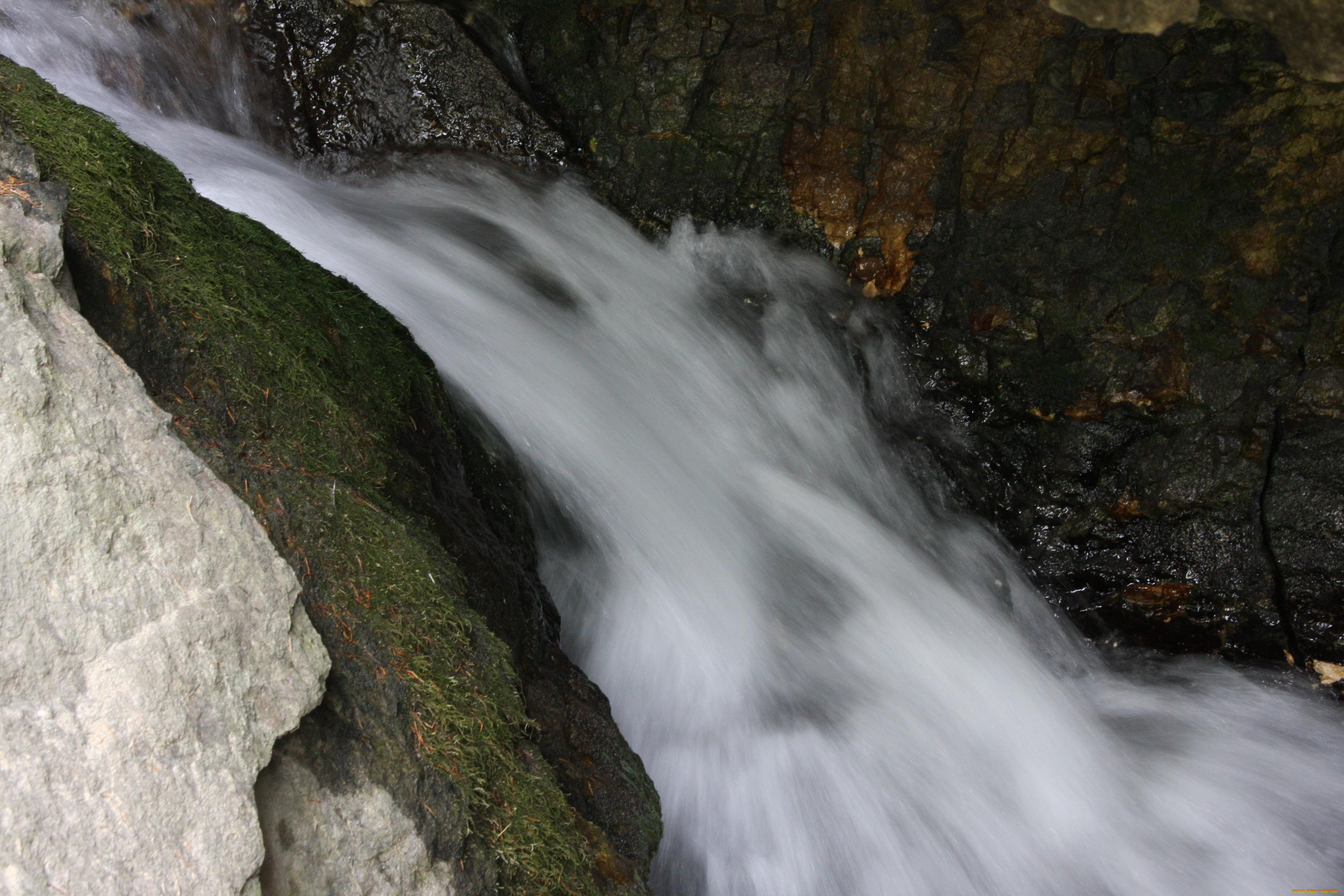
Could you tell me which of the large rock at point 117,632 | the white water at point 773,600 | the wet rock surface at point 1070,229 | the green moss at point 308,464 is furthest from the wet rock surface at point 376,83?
the large rock at point 117,632

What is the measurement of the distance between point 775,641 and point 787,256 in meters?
2.86

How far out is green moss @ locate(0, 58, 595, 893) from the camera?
81.0 inches

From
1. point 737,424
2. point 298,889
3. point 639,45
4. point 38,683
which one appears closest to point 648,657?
point 737,424

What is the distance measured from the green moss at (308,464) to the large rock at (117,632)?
0.21m

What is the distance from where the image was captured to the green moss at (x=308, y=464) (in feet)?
6.75

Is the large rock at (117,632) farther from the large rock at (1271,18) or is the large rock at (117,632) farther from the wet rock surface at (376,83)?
the wet rock surface at (376,83)

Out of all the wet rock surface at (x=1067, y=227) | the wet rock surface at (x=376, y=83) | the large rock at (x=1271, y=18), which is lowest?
the wet rock surface at (x=376, y=83)

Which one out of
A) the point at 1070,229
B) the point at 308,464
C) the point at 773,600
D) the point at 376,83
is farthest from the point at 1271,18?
the point at 376,83

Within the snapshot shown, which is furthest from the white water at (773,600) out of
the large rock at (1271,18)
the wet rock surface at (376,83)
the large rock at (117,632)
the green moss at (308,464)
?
the large rock at (1271,18)

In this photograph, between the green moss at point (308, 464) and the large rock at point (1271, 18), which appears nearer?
the green moss at point (308, 464)

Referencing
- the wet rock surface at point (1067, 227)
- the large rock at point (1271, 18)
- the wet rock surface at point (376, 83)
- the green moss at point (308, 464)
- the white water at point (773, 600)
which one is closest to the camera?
the green moss at point (308, 464)

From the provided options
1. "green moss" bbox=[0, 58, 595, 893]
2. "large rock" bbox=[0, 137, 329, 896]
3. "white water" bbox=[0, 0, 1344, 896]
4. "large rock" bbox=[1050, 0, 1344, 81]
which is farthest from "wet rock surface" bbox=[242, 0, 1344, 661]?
"large rock" bbox=[0, 137, 329, 896]

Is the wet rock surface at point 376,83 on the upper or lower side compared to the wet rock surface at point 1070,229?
lower

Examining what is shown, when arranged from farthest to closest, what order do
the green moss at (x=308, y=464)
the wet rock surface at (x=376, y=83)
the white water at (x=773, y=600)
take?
the wet rock surface at (x=376, y=83) → the white water at (x=773, y=600) → the green moss at (x=308, y=464)
